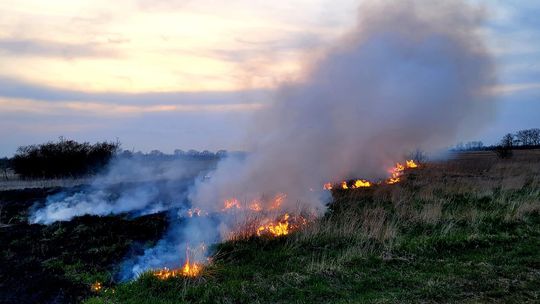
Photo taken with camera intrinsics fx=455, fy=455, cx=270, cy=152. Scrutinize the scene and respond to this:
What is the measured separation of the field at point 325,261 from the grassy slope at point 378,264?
0.03 meters

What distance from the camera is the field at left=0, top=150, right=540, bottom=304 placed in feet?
27.6

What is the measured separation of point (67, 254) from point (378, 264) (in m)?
8.12

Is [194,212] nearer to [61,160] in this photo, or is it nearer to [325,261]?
[325,261]

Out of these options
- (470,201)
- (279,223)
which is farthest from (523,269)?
(470,201)

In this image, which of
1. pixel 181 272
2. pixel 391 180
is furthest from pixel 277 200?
pixel 391 180

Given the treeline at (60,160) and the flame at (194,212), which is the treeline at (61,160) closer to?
the treeline at (60,160)

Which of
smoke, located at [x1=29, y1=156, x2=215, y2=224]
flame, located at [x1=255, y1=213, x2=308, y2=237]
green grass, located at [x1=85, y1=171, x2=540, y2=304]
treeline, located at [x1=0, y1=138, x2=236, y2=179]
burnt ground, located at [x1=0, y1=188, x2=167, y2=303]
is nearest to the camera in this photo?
green grass, located at [x1=85, y1=171, x2=540, y2=304]

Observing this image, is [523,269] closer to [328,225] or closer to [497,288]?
[497,288]

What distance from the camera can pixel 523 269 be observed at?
9.37 m

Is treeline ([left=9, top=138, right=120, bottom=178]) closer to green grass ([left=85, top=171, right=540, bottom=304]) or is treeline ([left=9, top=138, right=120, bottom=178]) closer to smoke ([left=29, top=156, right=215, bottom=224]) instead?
smoke ([left=29, top=156, right=215, bottom=224])

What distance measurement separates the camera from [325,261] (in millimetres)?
10352

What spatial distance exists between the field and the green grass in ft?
0.08

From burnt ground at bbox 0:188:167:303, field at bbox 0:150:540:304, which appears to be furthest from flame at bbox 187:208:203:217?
field at bbox 0:150:540:304

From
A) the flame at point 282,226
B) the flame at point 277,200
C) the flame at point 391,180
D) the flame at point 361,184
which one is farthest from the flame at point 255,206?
the flame at point 361,184
